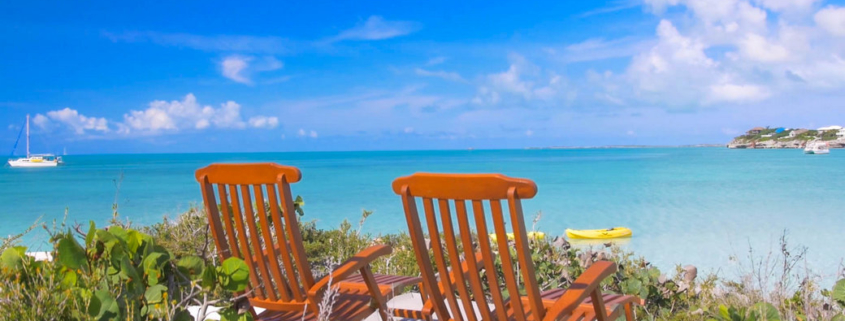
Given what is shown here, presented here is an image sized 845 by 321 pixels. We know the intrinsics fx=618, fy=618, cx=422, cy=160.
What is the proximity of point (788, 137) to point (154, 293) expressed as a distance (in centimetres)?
11995

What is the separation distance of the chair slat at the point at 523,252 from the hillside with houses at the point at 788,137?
351ft

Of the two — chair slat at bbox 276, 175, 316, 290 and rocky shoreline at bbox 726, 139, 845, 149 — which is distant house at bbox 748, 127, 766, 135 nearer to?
rocky shoreline at bbox 726, 139, 845, 149

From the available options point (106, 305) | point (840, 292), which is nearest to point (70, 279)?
point (106, 305)

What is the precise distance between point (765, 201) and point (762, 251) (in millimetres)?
11184

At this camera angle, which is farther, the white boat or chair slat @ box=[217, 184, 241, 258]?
the white boat

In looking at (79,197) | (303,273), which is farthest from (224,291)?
(79,197)

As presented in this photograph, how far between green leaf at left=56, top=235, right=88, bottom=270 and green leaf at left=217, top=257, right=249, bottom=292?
37cm

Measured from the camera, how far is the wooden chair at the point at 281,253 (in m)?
2.39

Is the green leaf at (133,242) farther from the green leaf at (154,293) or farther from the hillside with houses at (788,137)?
the hillside with houses at (788,137)

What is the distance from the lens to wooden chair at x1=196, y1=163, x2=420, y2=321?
239 centimetres

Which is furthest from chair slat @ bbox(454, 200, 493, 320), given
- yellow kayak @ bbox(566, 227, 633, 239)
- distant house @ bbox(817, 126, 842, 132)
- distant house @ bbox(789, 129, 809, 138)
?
distant house @ bbox(817, 126, 842, 132)

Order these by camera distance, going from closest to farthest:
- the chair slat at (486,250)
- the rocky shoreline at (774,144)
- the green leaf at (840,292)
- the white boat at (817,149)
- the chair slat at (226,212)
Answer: the chair slat at (486,250), the chair slat at (226,212), the green leaf at (840,292), the white boat at (817,149), the rocky shoreline at (774,144)

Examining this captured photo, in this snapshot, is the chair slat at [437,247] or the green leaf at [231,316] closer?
the green leaf at [231,316]

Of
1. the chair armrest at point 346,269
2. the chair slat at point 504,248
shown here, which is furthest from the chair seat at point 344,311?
the chair slat at point 504,248
